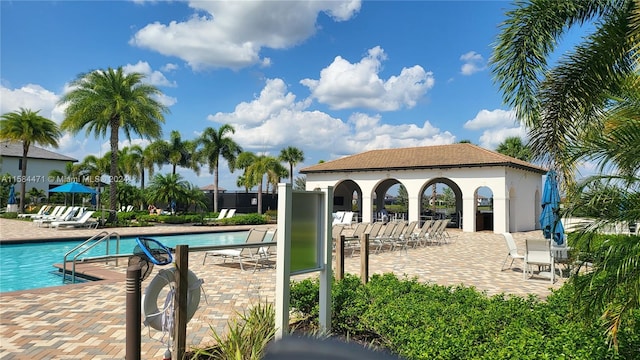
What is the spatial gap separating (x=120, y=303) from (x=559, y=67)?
787cm

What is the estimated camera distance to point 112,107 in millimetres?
23312

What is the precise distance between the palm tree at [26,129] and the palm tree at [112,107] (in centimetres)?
1102

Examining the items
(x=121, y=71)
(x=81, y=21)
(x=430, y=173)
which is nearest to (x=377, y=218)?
(x=430, y=173)

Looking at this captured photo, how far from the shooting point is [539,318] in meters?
4.39

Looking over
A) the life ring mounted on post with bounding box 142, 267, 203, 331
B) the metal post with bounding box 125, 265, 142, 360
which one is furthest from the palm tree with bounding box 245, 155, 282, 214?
the metal post with bounding box 125, 265, 142, 360

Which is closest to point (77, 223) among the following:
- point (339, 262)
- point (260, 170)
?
point (260, 170)

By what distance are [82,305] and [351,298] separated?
4.06 m

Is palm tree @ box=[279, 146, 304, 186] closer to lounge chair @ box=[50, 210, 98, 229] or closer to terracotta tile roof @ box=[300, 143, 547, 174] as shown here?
terracotta tile roof @ box=[300, 143, 547, 174]

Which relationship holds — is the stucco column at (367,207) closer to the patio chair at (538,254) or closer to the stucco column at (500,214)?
the stucco column at (500,214)

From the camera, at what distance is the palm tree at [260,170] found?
1403 inches

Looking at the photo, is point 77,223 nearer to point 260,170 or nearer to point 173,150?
point 260,170

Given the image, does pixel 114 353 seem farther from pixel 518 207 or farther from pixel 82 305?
pixel 518 207

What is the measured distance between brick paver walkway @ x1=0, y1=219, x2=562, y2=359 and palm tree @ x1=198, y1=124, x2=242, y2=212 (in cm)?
2696

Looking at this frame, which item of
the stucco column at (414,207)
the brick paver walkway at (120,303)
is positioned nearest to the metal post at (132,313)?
the brick paver walkway at (120,303)
